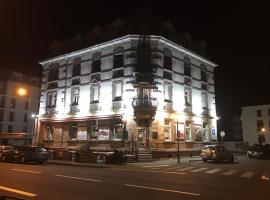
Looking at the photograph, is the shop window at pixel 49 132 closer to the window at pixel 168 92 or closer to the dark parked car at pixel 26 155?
the dark parked car at pixel 26 155

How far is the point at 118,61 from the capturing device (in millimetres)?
31703

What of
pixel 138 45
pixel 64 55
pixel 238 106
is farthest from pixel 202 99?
pixel 238 106

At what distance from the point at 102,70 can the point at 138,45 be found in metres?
5.27

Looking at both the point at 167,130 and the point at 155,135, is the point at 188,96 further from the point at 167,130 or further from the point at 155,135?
the point at 155,135

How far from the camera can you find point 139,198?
916 centimetres

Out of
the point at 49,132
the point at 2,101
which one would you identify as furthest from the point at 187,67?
the point at 2,101

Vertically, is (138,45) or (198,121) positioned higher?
(138,45)

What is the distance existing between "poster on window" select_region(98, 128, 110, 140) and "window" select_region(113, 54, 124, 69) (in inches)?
279

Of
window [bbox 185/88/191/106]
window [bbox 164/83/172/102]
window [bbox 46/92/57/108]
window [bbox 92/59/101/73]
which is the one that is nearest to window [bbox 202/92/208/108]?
window [bbox 185/88/191/106]

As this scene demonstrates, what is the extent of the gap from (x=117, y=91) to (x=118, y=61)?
3.47 metres

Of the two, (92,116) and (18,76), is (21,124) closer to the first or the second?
(18,76)

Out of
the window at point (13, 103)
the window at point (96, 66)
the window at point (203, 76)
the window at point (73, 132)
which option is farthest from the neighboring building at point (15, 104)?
the window at point (203, 76)

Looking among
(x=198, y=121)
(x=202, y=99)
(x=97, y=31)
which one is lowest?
(x=198, y=121)

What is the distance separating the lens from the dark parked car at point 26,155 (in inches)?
961
